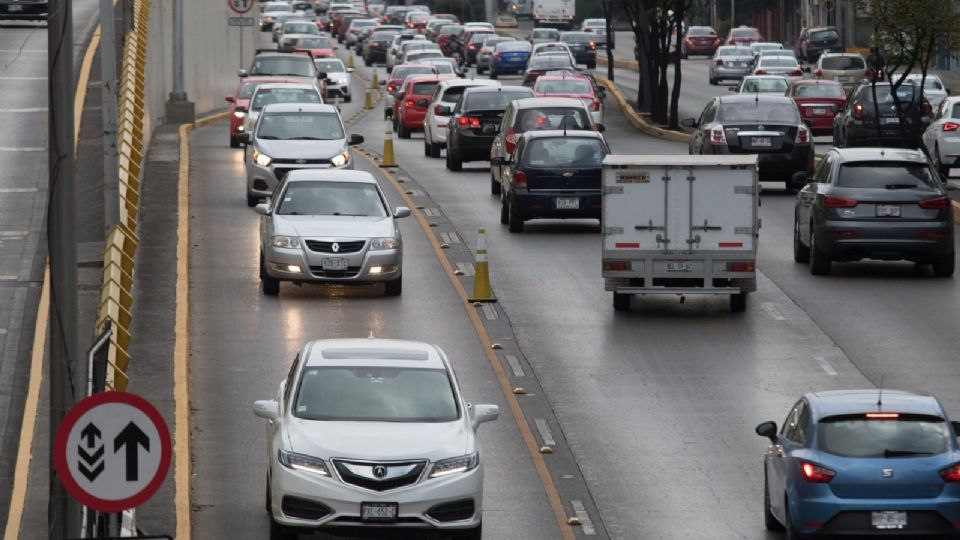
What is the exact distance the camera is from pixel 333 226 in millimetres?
27609

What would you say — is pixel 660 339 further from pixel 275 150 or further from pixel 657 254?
pixel 275 150

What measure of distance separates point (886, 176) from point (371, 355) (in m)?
14.2

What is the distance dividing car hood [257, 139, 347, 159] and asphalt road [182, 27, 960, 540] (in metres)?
1.99

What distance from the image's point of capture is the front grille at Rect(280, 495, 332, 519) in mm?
15000

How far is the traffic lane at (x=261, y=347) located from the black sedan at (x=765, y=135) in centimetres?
608

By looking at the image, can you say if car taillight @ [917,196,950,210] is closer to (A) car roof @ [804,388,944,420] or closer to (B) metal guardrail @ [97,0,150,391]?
(B) metal guardrail @ [97,0,150,391]

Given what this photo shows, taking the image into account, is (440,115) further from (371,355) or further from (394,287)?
(371,355)

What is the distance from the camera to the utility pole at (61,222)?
43.8 feet

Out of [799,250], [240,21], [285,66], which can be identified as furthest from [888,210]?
[240,21]

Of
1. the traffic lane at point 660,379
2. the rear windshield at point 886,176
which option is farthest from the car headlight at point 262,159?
the rear windshield at point 886,176

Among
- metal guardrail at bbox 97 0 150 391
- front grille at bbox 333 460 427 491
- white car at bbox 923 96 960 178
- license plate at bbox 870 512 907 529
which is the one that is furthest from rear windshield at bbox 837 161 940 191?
front grille at bbox 333 460 427 491

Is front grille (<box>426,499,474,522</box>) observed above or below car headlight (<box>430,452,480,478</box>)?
below

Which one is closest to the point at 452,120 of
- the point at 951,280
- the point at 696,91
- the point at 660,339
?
the point at 951,280

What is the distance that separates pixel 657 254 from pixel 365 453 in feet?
37.7
